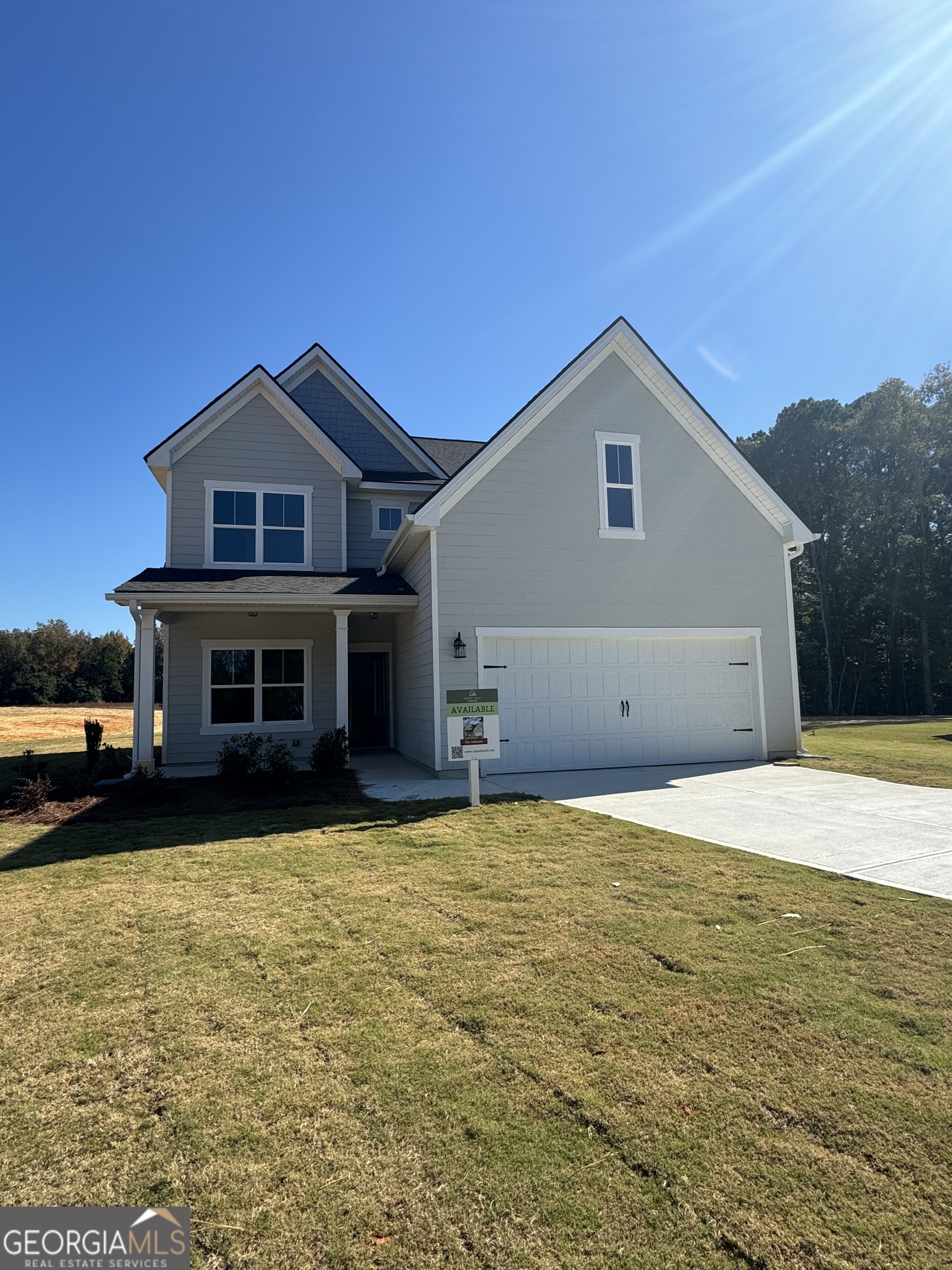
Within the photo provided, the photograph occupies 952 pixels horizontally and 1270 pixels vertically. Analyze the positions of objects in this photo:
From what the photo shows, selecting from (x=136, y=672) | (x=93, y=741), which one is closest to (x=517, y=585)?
(x=136, y=672)

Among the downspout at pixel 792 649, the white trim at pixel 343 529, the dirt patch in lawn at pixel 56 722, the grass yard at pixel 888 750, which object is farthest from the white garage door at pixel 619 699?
the dirt patch in lawn at pixel 56 722

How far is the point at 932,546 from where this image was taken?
34.2 meters

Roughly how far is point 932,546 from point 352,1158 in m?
40.2

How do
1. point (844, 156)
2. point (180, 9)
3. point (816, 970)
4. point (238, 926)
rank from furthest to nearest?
1. point (844, 156)
2. point (180, 9)
3. point (238, 926)
4. point (816, 970)

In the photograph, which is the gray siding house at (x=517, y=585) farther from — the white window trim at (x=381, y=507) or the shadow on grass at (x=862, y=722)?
the shadow on grass at (x=862, y=722)

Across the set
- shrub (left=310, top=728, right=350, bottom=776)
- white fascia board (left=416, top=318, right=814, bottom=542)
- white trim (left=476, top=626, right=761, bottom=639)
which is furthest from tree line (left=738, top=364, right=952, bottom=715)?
shrub (left=310, top=728, right=350, bottom=776)

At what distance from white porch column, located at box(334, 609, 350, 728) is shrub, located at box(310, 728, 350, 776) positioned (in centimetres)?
37

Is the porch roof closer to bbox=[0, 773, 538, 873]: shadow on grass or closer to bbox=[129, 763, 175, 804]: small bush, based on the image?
bbox=[129, 763, 175, 804]: small bush

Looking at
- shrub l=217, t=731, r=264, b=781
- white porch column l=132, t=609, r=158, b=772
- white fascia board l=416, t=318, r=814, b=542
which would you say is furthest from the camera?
white porch column l=132, t=609, r=158, b=772

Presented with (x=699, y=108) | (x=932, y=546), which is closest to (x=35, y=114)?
(x=699, y=108)

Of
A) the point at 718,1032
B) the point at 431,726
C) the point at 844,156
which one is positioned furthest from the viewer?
the point at 431,726

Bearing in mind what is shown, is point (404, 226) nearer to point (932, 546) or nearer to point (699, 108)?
point (699, 108)

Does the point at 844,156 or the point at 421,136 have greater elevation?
the point at 421,136

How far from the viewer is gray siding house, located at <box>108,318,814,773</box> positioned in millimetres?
12242
